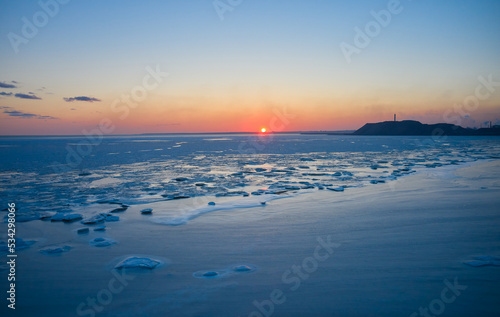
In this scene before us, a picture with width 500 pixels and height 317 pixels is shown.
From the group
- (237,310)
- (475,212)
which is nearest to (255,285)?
(237,310)

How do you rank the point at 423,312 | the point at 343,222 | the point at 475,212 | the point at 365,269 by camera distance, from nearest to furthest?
the point at 423,312 → the point at 365,269 → the point at 343,222 → the point at 475,212

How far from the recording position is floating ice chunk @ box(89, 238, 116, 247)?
5.06 metres

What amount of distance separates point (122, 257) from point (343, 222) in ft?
13.2

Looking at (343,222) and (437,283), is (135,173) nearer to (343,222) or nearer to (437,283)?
(343,222)

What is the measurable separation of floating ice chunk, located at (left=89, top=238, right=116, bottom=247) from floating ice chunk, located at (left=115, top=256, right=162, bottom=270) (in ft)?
3.07

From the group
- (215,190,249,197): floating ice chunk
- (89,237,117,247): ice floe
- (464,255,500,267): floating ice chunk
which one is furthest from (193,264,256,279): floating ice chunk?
(215,190,249,197): floating ice chunk

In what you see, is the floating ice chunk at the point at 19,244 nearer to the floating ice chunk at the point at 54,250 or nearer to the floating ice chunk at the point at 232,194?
the floating ice chunk at the point at 54,250

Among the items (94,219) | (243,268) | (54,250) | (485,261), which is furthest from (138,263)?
(485,261)

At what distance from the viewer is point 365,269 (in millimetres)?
3955

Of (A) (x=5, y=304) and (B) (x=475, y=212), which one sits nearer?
(A) (x=5, y=304)

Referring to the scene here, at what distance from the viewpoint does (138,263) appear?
167 inches

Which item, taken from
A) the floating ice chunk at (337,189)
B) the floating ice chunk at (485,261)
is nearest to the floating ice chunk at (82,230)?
the floating ice chunk at (485,261)

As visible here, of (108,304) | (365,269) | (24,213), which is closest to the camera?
(108,304)

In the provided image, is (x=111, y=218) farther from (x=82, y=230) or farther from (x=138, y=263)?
(x=138, y=263)
